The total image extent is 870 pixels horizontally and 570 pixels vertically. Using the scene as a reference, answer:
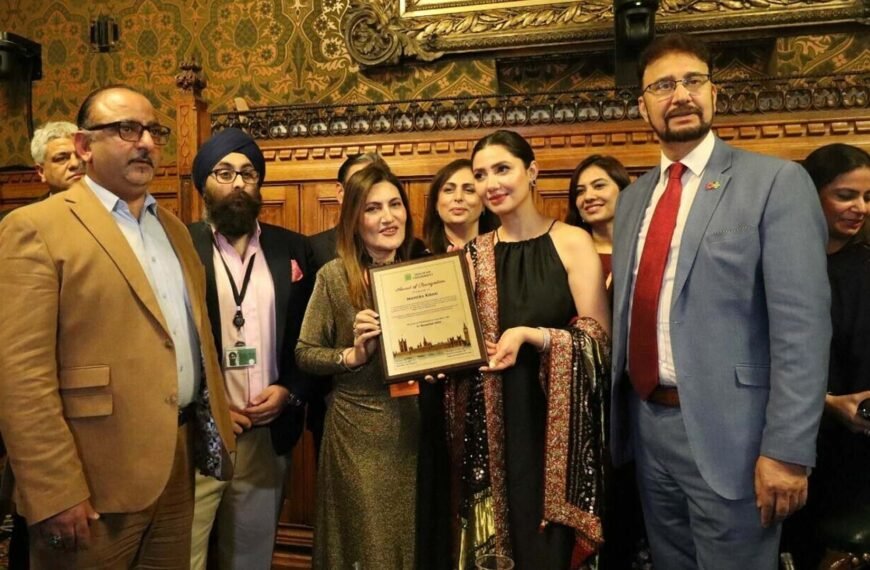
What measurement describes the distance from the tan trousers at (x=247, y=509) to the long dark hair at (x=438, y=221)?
3.29ft

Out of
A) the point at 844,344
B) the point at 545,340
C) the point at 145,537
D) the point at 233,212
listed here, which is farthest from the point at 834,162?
the point at 145,537

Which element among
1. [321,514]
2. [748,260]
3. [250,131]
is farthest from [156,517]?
[250,131]

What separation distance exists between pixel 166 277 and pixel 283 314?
0.54 meters

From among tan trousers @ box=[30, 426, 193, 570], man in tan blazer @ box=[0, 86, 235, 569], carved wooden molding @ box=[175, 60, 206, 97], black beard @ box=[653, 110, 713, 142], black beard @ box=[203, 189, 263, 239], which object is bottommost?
tan trousers @ box=[30, 426, 193, 570]

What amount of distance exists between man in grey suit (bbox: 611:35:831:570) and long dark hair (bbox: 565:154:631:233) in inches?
Result: 35.3

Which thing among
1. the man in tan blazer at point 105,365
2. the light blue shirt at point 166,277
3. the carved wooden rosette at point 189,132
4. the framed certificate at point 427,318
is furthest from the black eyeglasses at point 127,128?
the carved wooden rosette at point 189,132

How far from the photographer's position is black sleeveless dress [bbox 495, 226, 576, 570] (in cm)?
179

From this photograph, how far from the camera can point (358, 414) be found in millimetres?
2072

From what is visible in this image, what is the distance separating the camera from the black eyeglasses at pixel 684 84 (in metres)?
1.62

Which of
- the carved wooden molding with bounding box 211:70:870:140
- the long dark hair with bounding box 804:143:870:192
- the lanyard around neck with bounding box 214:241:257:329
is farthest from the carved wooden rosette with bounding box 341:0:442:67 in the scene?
the long dark hair with bounding box 804:143:870:192

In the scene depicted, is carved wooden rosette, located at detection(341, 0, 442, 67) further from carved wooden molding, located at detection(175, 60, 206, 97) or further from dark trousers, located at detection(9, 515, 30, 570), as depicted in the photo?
dark trousers, located at detection(9, 515, 30, 570)

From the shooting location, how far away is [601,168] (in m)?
2.65

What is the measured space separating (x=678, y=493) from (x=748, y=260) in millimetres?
587

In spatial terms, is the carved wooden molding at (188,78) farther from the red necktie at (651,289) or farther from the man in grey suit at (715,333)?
the red necktie at (651,289)
